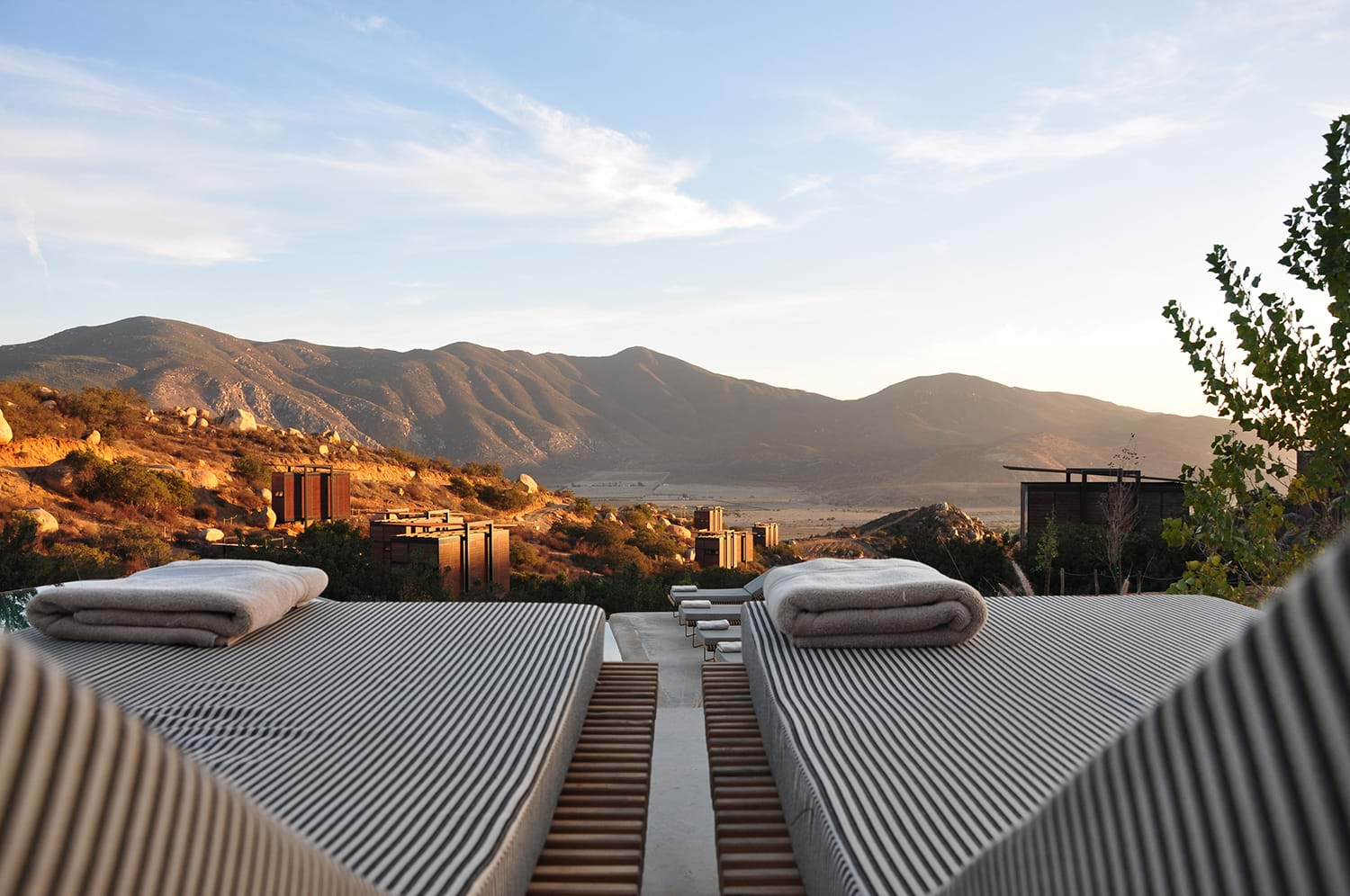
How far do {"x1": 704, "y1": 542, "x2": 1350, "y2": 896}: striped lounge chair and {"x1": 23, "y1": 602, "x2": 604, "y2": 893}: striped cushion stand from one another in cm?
54

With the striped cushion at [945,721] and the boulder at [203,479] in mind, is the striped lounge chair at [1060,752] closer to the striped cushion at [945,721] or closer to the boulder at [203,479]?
the striped cushion at [945,721]

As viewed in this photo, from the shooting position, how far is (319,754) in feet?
7.13

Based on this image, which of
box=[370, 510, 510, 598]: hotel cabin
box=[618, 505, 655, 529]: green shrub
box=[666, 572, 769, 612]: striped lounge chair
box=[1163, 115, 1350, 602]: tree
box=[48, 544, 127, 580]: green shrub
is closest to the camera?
box=[1163, 115, 1350, 602]: tree

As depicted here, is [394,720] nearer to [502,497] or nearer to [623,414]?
[502,497]

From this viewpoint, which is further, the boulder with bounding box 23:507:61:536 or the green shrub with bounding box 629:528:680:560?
A: the green shrub with bounding box 629:528:680:560

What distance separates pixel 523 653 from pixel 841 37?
10603mm

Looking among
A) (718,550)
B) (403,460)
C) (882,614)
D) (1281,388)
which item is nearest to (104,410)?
(403,460)

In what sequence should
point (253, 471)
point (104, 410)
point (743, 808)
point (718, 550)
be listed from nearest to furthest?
point (743, 808), point (718, 550), point (253, 471), point (104, 410)

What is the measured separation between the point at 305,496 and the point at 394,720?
1638 centimetres

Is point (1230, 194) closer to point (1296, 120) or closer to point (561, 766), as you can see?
point (1296, 120)

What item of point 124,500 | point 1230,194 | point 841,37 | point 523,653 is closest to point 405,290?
point 124,500

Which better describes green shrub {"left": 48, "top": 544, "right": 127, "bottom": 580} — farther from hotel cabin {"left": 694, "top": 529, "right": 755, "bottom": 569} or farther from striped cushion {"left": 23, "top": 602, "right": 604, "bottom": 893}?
hotel cabin {"left": 694, "top": 529, "right": 755, "bottom": 569}

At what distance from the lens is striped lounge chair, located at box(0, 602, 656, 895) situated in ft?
2.12

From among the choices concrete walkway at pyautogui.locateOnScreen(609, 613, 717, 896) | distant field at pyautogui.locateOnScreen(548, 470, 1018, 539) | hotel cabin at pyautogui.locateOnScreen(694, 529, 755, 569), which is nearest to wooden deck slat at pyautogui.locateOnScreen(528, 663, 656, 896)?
concrete walkway at pyautogui.locateOnScreen(609, 613, 717, 896)
